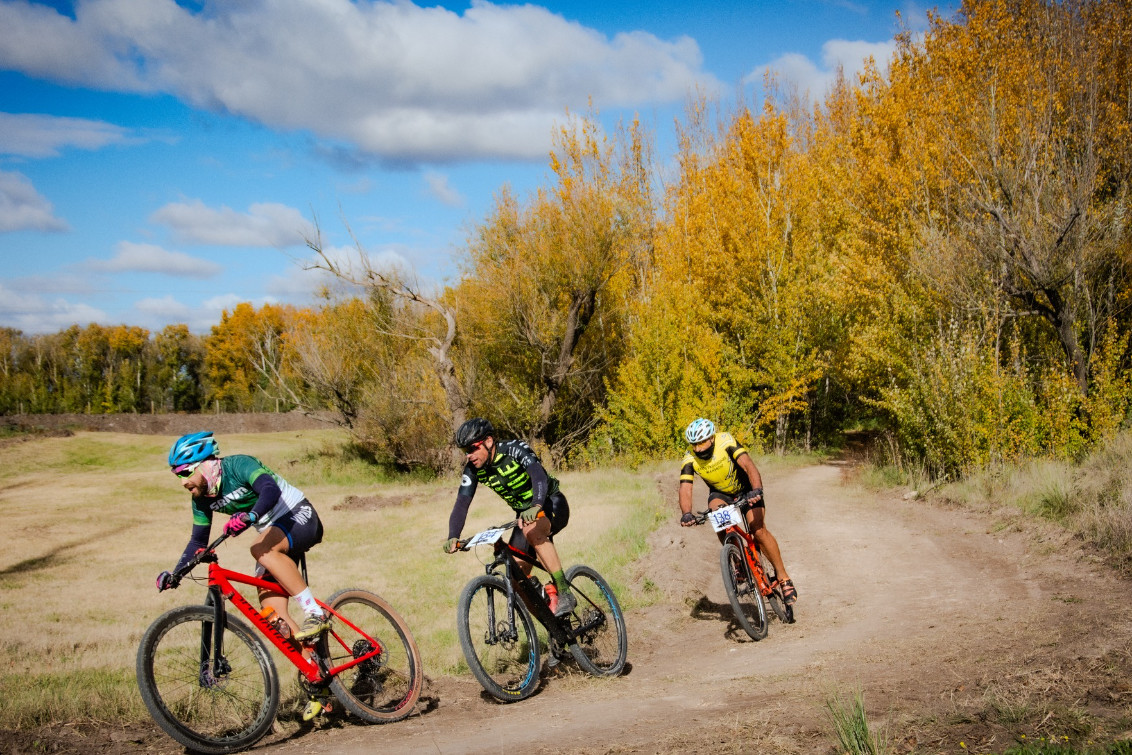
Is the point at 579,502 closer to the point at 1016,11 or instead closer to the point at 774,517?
the point at 774,517

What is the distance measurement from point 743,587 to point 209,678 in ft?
17.3

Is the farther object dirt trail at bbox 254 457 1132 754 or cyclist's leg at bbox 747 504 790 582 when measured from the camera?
cyclist's leg at bbox 747 504 790 582

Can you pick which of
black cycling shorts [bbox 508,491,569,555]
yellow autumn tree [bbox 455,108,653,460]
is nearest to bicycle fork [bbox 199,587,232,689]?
black cycling shorts [bbox 508,491,569,555]

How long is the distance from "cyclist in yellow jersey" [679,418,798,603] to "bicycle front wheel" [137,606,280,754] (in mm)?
4278

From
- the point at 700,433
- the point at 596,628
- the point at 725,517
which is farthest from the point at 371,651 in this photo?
the point at 700,433

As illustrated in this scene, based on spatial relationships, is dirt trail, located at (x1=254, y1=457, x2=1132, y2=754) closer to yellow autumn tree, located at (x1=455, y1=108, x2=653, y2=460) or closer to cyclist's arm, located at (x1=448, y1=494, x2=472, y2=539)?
cyclist's arm, located at (x1=448, y1=494, x2=472, y2=539)

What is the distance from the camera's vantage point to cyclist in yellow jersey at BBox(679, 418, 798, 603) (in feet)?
26.1

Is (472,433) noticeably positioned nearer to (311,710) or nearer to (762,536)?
(311,710)

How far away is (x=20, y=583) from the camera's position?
15859 millimetres

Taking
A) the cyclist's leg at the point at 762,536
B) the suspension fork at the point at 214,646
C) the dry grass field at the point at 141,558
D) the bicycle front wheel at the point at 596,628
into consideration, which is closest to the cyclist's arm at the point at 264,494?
the suspension fork at the point at 214,646

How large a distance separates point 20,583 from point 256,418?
4577 cm

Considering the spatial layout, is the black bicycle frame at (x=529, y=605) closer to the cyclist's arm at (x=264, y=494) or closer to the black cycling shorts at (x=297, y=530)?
the black cycling shorts at (x=297, y=530)

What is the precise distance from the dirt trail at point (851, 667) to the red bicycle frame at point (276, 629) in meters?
0.46

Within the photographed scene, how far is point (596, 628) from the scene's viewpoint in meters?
7.17
